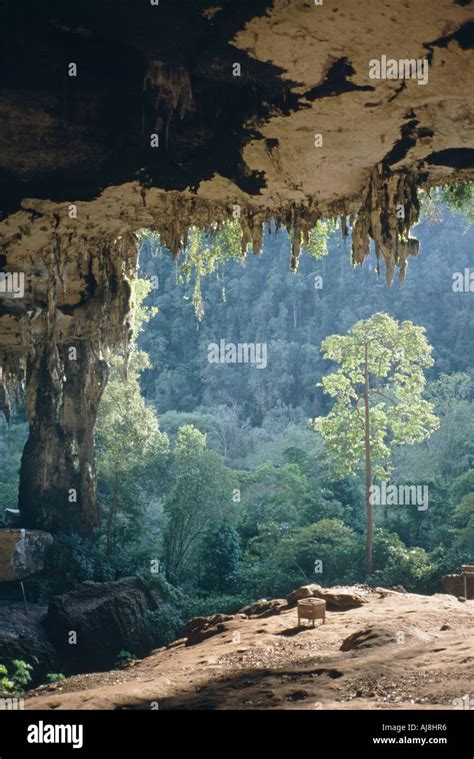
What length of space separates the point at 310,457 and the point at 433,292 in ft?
95.3

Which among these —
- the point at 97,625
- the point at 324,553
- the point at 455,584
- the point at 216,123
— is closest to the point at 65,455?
the point at 97,625

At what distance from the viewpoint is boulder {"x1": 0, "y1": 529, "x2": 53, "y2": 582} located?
15.9 metres

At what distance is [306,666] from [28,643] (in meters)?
7.00

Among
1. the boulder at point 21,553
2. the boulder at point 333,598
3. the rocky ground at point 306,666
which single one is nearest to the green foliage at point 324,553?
the boulder at point 21,553

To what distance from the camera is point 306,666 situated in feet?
24.7

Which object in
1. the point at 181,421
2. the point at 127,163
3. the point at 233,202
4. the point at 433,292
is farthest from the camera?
the point at 433,292

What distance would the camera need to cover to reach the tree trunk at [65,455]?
675 inches

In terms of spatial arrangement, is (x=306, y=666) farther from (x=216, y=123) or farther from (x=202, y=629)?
(x=216, y=123)

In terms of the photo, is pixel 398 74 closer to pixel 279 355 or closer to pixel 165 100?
pixel 165 100

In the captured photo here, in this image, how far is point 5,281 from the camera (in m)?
11.5

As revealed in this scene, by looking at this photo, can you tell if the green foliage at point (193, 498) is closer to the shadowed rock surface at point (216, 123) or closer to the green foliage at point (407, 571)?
the green foliage at point (407, 571)

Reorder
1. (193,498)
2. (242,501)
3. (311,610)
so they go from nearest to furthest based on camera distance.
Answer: (311,610), (193,498), (242,501)
